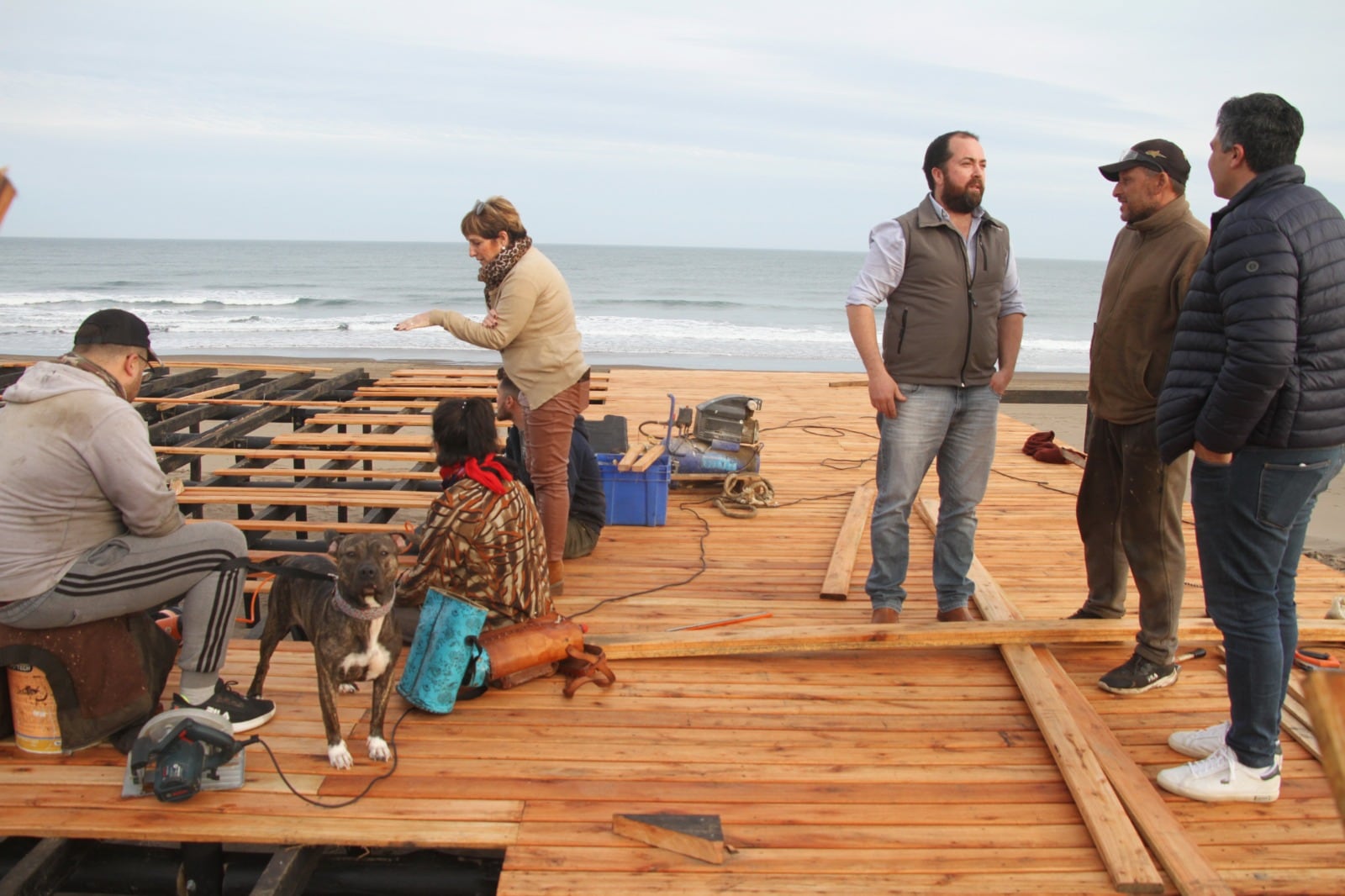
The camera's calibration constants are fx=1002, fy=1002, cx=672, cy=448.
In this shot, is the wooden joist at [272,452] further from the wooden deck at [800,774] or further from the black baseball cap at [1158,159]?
the black baseball cap at [1158,159]

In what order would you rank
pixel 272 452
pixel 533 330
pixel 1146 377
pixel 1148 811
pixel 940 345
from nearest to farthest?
pixel 1148 811 < pixel 1146 377 < pixel 940 345 < pixel 533 330 < pixel 272 452

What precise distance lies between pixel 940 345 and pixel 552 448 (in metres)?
1.48

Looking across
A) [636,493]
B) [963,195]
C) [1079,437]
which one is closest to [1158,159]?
[963,195]

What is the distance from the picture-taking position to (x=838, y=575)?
4199mm

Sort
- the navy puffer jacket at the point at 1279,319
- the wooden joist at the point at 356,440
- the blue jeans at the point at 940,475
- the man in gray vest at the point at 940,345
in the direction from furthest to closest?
the wooden joist at the point at 356,440
the blue jeans at the point at 940,475
the man in gray vest at the point at 940,345
the navy puffer jacket at the point at 1279,319

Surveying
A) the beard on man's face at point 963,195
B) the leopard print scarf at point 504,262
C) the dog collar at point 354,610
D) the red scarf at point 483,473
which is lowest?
the dog collar at point 354,610

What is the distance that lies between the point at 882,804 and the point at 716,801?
42 cm

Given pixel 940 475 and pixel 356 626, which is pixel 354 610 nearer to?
pixel 356 626

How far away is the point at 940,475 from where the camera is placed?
3471 mm

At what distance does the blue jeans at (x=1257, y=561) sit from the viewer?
2.39m

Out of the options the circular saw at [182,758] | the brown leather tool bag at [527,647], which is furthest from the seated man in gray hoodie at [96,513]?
the brown leather tool bag at [527,647]

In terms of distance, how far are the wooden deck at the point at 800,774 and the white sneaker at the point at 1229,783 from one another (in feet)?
0.13

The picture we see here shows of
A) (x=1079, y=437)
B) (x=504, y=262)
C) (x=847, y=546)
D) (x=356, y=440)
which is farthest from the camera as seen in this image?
(x=1079, y=437)

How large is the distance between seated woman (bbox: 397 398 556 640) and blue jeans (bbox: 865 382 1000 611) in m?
1.21
